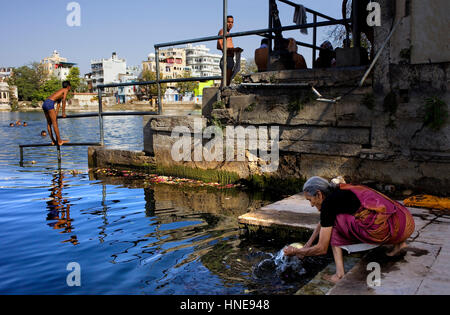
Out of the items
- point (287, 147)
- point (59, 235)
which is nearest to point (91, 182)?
point (59, 235)

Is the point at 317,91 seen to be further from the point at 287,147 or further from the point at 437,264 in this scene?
the point at 437,264

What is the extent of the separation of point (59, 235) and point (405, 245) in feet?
13.9

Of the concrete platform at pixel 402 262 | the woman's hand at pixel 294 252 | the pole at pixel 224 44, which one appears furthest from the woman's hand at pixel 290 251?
the pole at pixel 224 44

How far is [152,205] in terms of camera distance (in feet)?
23.6

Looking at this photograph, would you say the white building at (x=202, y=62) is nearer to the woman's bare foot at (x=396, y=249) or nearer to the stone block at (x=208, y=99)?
the stone block at (x=208, y=99)

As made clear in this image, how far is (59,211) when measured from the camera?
6.88 metres

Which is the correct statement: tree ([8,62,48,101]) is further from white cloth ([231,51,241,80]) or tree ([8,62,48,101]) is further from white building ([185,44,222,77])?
white cloth ([231,51,241,80])

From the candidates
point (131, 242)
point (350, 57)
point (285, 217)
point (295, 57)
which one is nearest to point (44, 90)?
point (295, 57)

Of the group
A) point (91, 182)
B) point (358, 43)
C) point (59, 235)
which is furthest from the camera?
point (91, 182)

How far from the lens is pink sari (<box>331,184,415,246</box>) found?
11.6 ft

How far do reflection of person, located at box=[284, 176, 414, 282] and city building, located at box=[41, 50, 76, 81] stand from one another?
146 meters

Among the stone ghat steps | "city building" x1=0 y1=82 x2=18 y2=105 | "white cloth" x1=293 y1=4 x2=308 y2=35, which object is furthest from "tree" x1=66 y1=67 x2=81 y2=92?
the stone ghat steps

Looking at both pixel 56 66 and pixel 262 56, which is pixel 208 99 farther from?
pixel 56 66
